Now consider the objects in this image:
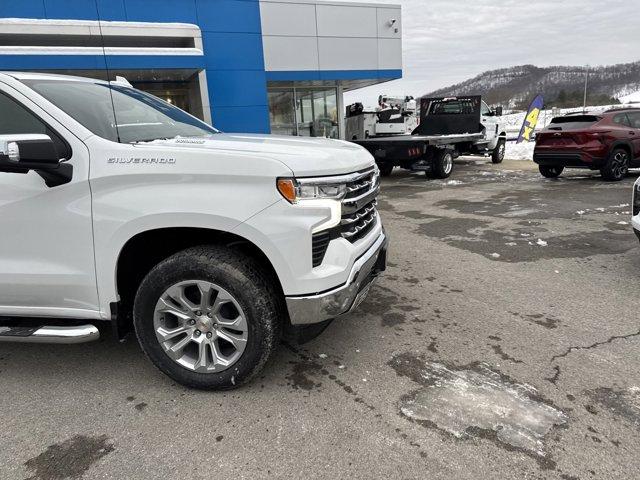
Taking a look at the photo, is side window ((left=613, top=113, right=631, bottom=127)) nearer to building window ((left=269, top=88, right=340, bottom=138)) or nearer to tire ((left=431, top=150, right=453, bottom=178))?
tire ((left=431, top=150, right=453, bottom=178))

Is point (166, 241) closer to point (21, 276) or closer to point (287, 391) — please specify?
point (21, 276)

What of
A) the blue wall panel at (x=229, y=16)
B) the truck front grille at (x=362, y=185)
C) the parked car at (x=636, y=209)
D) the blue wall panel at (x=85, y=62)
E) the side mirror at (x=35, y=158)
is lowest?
the parked car at (x=636, y=209)

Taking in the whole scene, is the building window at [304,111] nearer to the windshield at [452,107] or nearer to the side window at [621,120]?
the windshield at [452,107]

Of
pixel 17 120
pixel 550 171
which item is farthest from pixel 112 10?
pixel 550 171

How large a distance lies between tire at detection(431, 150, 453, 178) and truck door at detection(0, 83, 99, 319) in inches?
472

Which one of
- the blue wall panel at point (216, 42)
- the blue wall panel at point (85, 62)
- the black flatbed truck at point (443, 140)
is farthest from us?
the black flatbed truck at point (443, 140)

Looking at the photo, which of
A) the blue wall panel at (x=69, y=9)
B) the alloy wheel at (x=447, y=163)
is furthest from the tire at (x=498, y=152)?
the blue wall panel at (x=69, y=9)

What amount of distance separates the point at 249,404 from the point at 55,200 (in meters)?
1.69

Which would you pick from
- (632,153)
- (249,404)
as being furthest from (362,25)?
(249,404)

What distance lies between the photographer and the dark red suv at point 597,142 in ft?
36.7

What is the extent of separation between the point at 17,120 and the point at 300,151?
70.0 inches

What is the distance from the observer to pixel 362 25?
55.3 ft

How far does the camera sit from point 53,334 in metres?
2.90

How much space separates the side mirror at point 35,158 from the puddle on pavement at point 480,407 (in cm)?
244
